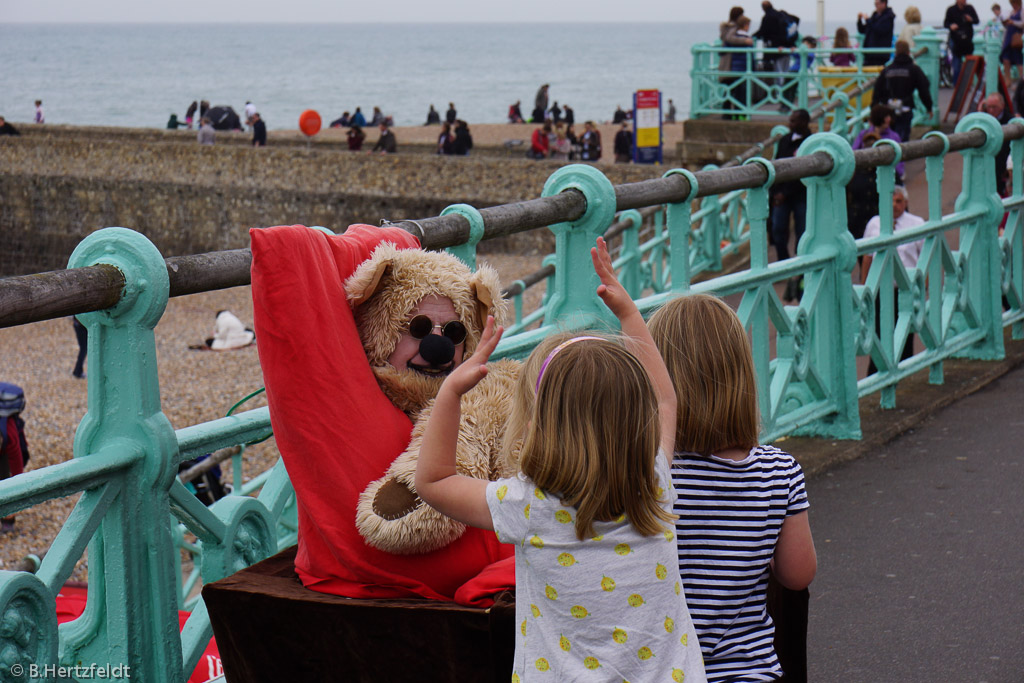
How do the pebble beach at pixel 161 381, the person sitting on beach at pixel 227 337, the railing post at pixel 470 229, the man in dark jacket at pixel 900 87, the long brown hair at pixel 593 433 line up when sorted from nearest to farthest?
the long brown hair at pixel 593 433 → the railing post at pixel 470 229 → the pebble beach at pixel 161 381 → the man in dark jacket at pixel 900 87 → the person sitting on beach at pixel 227 337

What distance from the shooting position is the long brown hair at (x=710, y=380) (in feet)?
7.29

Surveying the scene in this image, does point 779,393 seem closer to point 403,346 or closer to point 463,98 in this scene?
point 403,346

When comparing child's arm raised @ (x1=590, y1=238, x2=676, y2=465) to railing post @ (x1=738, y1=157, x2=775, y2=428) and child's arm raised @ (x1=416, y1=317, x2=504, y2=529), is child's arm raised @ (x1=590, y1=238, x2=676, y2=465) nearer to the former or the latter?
child's arm raised @ (x1=416, y1=317, x2=504, y2=529)

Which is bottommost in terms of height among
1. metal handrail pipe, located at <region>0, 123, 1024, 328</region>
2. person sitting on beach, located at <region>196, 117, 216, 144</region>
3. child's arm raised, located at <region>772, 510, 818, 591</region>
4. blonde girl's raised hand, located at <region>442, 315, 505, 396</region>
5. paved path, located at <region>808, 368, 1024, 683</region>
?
paved path, located at <region>808, 368, 1024, 683</region>

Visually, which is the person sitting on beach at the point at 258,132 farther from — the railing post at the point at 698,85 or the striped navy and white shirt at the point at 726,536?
the striped navy and white shirt at the point at 726,536

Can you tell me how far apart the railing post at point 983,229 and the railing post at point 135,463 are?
17.9 ft

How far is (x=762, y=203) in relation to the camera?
4852 millimetres

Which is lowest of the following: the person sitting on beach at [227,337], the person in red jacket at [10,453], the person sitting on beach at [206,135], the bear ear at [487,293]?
the person sitting on beach at [227,337]

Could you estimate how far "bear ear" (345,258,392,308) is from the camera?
2.41m

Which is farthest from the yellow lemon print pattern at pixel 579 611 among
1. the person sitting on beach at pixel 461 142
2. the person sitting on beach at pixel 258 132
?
the person sitting on beach at pixel 258 132

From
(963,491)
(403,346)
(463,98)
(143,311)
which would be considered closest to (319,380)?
(403,346)

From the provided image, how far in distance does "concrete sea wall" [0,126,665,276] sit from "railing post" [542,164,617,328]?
74.5ft

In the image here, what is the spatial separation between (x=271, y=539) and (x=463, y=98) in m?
112

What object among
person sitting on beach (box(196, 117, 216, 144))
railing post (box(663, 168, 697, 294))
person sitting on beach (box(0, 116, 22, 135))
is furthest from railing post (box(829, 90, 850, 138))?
person sitting on beach (box(0, 116, 22, 135))
